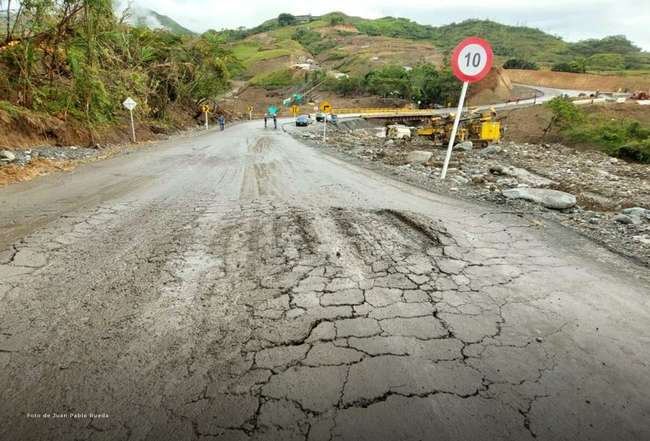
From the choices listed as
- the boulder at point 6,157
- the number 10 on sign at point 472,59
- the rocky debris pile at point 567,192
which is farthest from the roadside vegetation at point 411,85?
the boulder at point 6,157

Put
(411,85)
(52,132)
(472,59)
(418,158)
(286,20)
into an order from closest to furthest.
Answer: (472,59), (418,158), (52,132), (411,85), (286,20)

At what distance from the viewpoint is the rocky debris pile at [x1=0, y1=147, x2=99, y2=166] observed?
30.0 feet

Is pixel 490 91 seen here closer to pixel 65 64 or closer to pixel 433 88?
pixel 433 88

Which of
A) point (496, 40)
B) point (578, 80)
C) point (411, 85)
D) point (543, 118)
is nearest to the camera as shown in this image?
point (543, 118)

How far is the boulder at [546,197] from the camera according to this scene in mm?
5677

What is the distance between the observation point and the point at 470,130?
21.7 metres

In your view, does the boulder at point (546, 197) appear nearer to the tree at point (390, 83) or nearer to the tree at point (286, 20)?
the tree at point (390, 83)

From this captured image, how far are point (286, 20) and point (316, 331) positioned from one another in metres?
195

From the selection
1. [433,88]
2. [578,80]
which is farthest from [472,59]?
[578,80]

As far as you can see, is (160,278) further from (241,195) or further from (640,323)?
(640,323)

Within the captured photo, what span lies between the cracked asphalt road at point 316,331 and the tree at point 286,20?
620 feet

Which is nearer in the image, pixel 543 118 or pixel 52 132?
pixel 52 132

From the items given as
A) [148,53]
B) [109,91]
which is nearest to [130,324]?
[109,91]

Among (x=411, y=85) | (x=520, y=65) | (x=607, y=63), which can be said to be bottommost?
(x=411, y=85)
